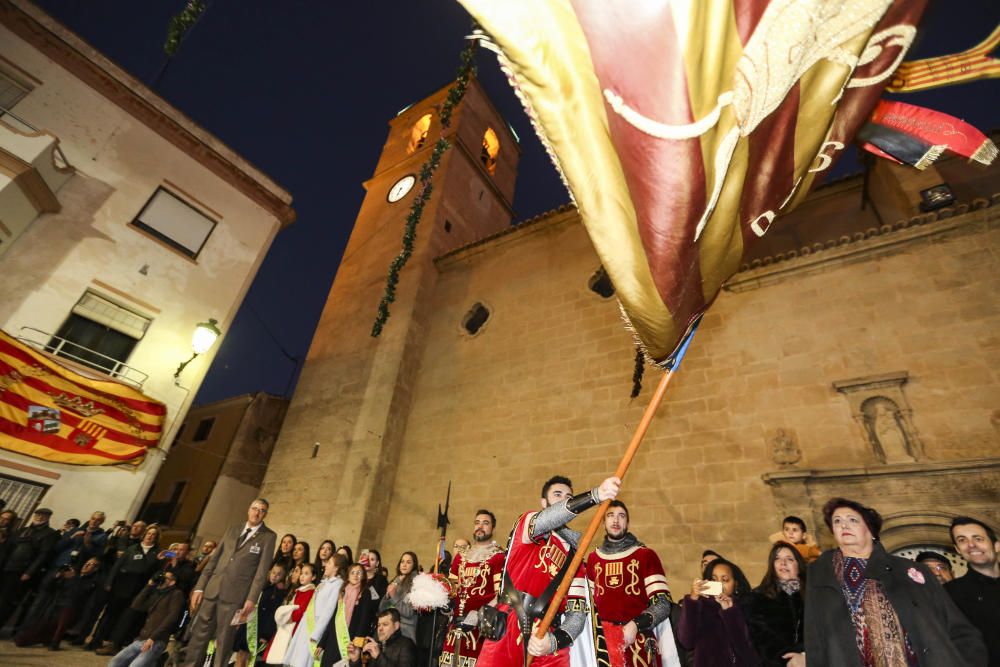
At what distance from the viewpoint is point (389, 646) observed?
4426mm

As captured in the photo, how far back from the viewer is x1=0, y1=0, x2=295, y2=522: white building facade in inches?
318

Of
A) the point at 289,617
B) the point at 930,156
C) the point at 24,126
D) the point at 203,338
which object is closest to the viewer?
the point at 930,156

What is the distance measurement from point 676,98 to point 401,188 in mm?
15783

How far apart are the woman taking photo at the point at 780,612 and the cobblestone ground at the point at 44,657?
6.43m

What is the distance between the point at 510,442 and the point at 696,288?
783 centimetres

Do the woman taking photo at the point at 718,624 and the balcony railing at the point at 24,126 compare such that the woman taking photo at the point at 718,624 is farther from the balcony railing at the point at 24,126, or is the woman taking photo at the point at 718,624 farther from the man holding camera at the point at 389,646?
the balcony railing at the point at 24,126

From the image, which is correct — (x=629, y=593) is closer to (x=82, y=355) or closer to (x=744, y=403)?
(x=744, y=403)

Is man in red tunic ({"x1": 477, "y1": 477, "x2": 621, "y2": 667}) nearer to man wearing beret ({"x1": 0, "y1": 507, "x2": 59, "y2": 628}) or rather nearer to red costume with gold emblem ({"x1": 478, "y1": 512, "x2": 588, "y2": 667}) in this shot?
red costume with gold emblem ({"x1": 478, "y1": 512, "x2": 588, "y2": 667})

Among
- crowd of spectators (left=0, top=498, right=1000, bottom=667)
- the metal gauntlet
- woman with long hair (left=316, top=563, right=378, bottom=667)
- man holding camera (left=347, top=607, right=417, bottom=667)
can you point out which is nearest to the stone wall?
crowd of spectators (left=0, top=498, right=1000, bottom=667)

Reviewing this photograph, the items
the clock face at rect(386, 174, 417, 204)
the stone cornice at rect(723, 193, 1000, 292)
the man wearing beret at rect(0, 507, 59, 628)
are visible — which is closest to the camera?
the man wearing beret at rect(0, 507, 59, 628)

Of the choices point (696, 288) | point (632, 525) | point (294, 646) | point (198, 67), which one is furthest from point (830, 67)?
point (198, 67)

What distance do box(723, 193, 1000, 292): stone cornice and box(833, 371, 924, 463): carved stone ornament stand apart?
2.16 metres

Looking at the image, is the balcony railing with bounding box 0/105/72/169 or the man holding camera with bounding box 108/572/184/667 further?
the balcony railing with bounding box 0/105/72/169

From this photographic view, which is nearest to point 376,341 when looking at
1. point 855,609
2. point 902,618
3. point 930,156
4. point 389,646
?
point 389,646
